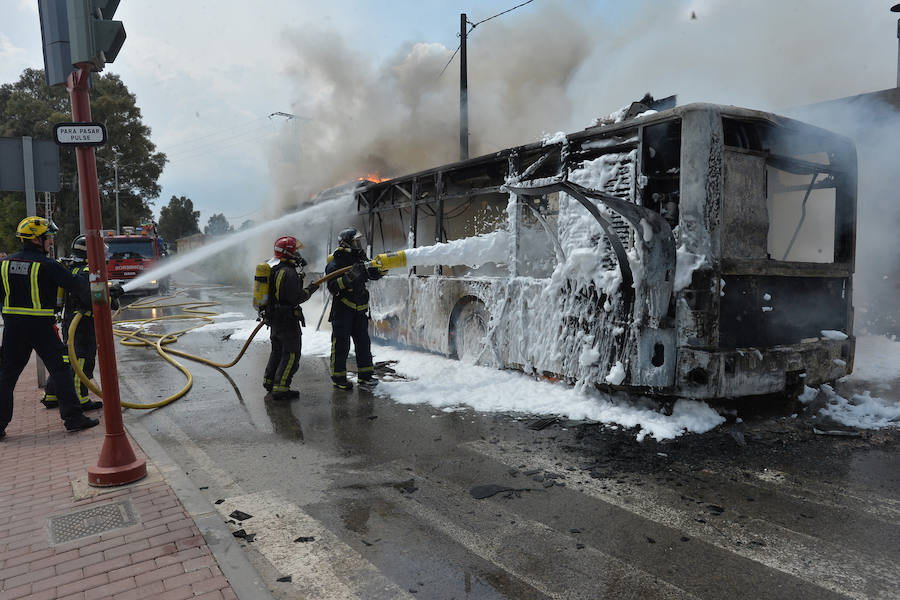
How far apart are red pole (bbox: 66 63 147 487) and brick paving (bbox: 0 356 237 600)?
10 cm

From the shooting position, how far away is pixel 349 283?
6555 millimetres

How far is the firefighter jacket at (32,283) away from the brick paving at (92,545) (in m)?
1.29

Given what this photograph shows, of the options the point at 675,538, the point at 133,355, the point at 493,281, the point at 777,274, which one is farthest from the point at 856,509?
the point at 133,355

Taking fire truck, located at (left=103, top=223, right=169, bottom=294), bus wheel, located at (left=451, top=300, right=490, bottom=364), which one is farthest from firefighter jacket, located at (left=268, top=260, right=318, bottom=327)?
fire truck, located at (left=103, top=223, right=169, bottom=294)

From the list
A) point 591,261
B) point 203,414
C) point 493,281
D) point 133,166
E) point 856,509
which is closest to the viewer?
point 856,509

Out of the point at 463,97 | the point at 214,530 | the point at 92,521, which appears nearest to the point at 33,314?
the point at 92,521

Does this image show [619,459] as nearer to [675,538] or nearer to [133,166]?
[675,538]

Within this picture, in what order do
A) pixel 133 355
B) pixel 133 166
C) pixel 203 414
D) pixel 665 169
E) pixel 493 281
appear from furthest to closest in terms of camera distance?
pixel 133 166 < pixel 133 355 < pixel 493 281 < pixel 203 414 < pixel 665 169

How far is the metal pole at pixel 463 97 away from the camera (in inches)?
590

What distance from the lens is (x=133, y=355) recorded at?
9430 mm

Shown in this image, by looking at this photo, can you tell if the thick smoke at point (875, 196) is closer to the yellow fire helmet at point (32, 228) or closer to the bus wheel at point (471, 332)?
the bus wheel at point (471, 332)

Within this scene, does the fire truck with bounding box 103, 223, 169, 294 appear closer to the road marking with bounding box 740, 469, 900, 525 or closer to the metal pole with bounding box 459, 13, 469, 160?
the metal pole with bounding box 459, 13, 469, 160

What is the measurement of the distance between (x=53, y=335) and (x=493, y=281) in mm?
4292

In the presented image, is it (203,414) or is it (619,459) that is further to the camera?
(203,414)
